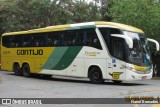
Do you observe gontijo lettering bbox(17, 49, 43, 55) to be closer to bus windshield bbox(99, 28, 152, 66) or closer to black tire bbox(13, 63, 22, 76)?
black tire bbox(13, 63, 22, 76)

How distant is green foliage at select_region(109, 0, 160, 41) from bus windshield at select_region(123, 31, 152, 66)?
1163 cm

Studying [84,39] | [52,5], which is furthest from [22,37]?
[52,5]

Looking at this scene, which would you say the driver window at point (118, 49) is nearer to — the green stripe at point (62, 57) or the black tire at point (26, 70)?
the green stripe at point (62, 57)

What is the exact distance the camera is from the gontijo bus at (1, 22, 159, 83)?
20.1 metres

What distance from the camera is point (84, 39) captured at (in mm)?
21797

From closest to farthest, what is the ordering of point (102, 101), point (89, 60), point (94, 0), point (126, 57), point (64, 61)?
point (102, 101)
point (126, 57)
point (89, 60)
point (64, 61)
point (94, 0)

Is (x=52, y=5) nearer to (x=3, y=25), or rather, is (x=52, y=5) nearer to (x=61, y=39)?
(x=3, y=25)

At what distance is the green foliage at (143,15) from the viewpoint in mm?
32375

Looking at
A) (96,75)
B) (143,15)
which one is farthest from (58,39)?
(143,15)

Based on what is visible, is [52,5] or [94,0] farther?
[94,0]

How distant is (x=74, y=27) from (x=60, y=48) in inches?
70.3

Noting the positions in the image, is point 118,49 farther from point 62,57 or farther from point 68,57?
point 62,57

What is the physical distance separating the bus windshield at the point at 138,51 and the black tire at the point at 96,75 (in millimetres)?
2154

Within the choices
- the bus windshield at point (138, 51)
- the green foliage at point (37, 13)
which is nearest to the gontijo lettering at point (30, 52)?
the bus windshield at point (138, 51)
